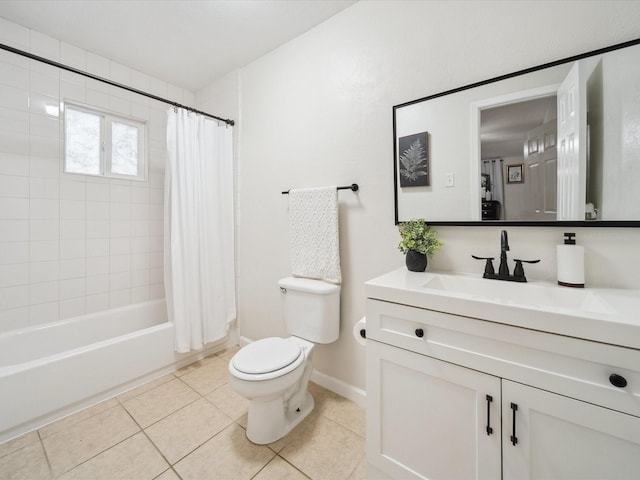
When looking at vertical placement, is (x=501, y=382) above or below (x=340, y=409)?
above

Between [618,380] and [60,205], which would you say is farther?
[60,205]

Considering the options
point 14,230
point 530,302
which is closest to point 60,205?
point 14,230

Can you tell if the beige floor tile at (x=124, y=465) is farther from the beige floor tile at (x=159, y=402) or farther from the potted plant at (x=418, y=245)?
the potted plant at (x=418, y=245)

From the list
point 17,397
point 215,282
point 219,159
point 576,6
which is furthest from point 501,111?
point 17,397

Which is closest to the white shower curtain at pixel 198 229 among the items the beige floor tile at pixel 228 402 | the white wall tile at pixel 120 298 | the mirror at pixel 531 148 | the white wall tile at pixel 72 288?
the beige floor tile at pixel 228 402

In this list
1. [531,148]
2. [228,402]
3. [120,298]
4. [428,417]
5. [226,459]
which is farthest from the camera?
[120,298]

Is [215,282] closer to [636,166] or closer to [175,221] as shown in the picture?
[175,221]

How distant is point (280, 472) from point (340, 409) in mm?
517

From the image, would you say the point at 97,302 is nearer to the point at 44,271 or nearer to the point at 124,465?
the point at 44,271

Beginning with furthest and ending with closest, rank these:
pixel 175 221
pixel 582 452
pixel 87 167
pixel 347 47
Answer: pixel 87 167 → pixel 175 221 → pixel 347 47 → pixel 582 452

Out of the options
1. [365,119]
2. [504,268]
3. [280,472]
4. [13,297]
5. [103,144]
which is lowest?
[280,472]

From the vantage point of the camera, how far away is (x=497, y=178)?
1.22 meters

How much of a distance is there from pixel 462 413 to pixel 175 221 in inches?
81.9

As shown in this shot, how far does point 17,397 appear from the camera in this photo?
138 cm
